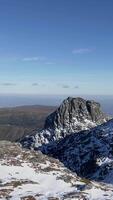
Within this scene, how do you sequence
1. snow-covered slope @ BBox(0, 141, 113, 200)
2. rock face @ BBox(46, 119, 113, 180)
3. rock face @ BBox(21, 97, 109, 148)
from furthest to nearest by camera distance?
1. rock face @ BBox(21, 97, 109, 148)
2. rock face @ BBox(46, 119, 113, 180)
3. snow-covered slope @ BBox(0, 141, 113, 200)

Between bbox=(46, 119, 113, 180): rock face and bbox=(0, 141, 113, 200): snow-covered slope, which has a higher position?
bbox=(0, 141, 113, 200): snow-covered slope

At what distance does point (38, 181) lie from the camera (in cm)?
6469

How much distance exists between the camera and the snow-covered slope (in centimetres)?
5664

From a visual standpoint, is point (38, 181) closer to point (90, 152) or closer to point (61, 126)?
point (90, 152)

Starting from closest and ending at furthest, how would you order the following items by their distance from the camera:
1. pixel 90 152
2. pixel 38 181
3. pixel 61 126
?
pixel 38 181, pixel 90 152, pixel 61 126

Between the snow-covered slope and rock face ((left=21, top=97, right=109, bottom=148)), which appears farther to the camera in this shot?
rock face ((left=21, top=97, right=109, bottom=148))

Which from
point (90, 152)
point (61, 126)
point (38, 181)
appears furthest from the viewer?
point (61, 126)

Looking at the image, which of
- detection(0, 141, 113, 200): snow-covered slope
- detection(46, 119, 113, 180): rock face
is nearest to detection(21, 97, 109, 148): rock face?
detection(46, 119, 113, 180): rock face

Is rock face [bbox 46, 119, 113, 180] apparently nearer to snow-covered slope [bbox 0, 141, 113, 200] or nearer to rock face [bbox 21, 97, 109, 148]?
rock face [bbox 21, 97, 109, 148]

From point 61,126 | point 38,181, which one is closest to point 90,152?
point 61,126

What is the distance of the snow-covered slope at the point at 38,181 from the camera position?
5664 cm

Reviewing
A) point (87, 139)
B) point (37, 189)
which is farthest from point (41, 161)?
point (87, 139)

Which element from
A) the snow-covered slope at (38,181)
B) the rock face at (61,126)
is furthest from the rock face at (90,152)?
the snow-covered slope at (38,181)

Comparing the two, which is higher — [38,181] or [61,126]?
[38,181]
